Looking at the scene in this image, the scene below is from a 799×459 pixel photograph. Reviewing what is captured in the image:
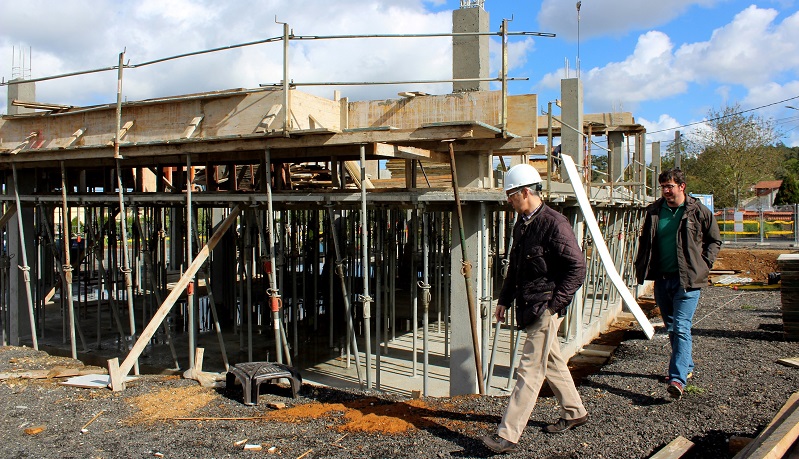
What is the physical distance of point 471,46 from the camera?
8539mm

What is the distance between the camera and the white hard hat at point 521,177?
4219 mm

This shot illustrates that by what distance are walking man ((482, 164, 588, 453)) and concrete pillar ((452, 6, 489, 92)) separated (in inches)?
181

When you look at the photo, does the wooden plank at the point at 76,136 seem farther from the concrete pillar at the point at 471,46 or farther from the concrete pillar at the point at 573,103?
the concrete pillar at the point at 573,103

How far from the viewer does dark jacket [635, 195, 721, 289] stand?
5.08m

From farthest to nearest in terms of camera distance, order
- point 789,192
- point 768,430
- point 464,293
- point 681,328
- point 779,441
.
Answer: point 789,192 → point 464,293 → point 681,328 → point 768,430 → point 779,441

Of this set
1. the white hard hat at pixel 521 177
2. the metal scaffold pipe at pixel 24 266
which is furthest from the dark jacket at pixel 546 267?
the metal scaffold pipe at pixel 24 266

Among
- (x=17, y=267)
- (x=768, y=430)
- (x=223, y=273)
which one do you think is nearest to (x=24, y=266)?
(x=17, y=267)

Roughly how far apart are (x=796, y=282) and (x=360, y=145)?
4968 millimetres

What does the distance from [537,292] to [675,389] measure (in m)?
1.65

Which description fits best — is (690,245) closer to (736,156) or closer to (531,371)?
(531,371)

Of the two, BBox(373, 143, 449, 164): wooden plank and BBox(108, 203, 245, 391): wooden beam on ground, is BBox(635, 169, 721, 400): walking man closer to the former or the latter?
BBox(373, 143, 449, 164): wooden plank

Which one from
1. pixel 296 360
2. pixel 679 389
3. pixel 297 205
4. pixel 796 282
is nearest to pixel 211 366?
pixel 296 360

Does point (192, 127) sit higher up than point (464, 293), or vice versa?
point (192, 127)

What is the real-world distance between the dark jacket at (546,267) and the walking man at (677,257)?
1.46 m
